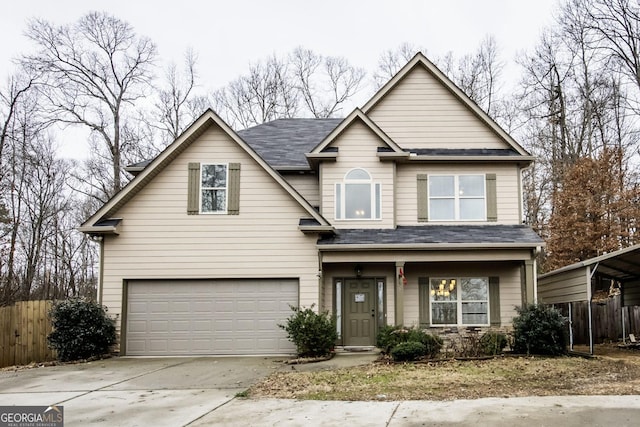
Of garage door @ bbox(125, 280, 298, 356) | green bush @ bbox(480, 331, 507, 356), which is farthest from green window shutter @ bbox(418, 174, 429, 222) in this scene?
garage door @ bbox(125, 280, 298, 356)

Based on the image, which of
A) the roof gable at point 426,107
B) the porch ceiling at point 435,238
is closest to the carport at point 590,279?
the porch ceiling at point 435,238

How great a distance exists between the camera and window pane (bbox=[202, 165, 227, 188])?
15461 millimetres

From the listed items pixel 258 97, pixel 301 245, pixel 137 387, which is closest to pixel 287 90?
pixel 258 97

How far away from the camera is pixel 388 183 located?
16094 mm

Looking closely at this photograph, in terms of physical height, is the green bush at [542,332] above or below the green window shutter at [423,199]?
below

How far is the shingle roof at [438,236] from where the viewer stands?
589 inches

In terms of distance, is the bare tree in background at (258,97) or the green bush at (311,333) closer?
the green bush at (311,333)

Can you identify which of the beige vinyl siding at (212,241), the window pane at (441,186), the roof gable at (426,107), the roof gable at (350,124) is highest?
the roof gable at (426,107)

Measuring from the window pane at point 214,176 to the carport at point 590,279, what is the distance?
29.6 ft

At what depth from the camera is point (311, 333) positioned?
13.9m

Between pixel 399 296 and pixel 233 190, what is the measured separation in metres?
5.10

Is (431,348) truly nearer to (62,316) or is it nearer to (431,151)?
(431,151)

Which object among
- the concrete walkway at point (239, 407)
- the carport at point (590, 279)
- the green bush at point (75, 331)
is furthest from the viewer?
the green bush at point (75, 331)

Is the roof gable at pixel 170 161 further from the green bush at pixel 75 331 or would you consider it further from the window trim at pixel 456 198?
the window trim at pixel 456 198
